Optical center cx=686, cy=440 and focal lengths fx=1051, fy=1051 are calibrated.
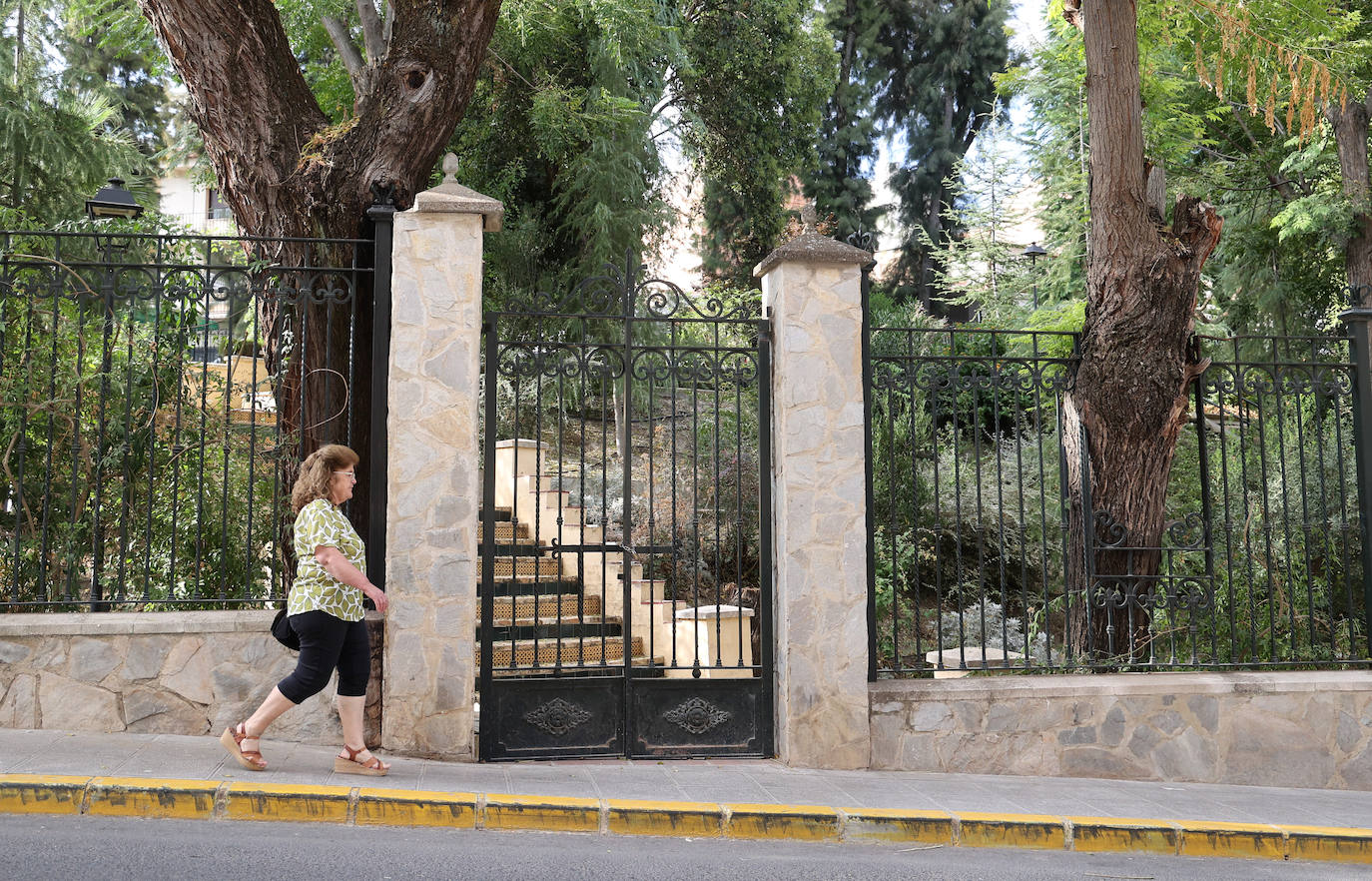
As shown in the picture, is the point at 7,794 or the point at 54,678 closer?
the point at 7,794

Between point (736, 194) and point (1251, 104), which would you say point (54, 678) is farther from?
point (736, 194)

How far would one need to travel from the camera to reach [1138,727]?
670 centimetres

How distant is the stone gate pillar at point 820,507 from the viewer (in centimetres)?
630

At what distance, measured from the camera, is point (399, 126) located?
24.8 ft

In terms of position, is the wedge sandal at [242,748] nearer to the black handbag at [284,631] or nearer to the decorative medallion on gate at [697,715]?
the black handbag at [284,631]

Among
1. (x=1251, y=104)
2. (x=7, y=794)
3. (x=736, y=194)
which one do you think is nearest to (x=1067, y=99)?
(x=736, y=194)

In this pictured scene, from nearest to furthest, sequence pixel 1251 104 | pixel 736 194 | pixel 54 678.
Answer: pixel 54 678 < pixel 1251 104 < pixel 736 194

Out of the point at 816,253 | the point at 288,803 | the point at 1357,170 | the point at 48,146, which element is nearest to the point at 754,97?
the point at 1357,170

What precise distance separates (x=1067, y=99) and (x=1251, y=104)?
830 cm

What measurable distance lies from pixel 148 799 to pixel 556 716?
2226 mm

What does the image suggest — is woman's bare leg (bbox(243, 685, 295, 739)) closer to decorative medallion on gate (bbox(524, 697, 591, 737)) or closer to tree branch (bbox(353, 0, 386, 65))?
decorative medallion on gate (bbox(524, 697, 591, 737))

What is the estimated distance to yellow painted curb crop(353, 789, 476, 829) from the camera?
193 inches

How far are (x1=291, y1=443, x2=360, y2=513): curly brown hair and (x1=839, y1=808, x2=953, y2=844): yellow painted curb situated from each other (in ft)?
10.1

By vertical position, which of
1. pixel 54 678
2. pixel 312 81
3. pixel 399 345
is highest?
pixel 312 81
